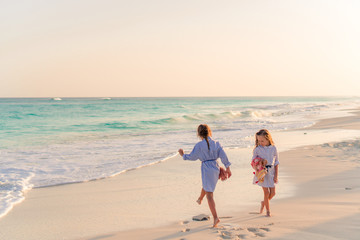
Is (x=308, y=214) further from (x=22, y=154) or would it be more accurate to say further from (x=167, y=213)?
(x=22, y=154)

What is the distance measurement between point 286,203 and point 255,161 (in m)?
1.05

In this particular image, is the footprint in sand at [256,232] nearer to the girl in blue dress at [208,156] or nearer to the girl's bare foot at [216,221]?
the girl's bare foot at [216,221]

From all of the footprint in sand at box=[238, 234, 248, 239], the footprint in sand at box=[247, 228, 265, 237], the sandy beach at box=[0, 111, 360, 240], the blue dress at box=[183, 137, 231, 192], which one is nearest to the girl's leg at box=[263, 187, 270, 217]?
the sandy beach at box=[0, 111, 360, 240]

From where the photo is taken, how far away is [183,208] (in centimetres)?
557

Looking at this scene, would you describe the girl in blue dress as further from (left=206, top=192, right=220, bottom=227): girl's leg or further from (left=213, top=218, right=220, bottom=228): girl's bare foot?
(left=213, top=218, right=220, bottom=228): girl's bare foot

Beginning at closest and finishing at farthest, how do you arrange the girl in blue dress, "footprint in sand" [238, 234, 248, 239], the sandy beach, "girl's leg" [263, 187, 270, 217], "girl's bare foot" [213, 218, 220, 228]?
"footprint in sand" [238, 234, 248, 239] < the sandy beach < "girl's bare foot" [213, 218, 220, 228] < the girl in blue dress < "girl's leg" [263, 187, 270, 217]

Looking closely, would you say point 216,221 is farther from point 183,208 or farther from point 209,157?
point 183,208

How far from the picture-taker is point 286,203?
5664 mm

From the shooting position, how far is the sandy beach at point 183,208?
4429 mm

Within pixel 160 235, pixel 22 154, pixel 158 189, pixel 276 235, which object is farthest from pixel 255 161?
pixel 22 154

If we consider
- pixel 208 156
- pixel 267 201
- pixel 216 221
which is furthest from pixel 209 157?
pixel 267 201

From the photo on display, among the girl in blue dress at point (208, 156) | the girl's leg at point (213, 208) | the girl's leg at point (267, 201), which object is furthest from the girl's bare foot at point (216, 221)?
the girl's leg at point (267, 201)

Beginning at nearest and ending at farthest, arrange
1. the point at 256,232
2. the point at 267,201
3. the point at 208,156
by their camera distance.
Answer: the point at 256,232, the point at 208,156, the point at 267,201

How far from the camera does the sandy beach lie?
4.43 meters
